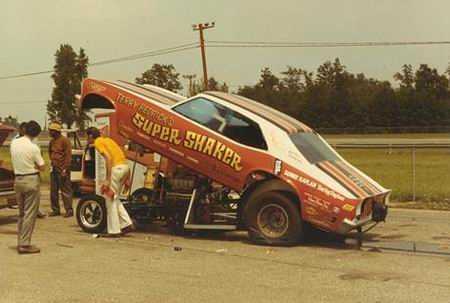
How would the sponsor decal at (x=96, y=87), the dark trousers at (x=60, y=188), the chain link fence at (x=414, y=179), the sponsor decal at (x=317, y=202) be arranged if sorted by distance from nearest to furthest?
the sponsor decal at (x=317, y=202)
the sponsor decal at (x=96, y=87)
the dark trousers at (x=60, y=188)
the chain link fence at (x=414, y=179)

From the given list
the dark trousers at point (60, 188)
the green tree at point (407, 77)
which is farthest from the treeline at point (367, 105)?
the dark trousers at point (60, 188)

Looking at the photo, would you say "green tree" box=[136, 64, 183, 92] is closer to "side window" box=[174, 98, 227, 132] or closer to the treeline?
the treeline

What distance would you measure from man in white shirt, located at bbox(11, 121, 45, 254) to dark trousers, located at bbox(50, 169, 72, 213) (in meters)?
4.02

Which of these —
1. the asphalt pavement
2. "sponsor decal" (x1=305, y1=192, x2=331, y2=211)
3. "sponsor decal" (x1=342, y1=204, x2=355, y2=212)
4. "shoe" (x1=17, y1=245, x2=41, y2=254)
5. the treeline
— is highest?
the treeline

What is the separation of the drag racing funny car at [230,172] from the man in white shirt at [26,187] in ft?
5.93

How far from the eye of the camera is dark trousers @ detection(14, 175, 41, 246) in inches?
343

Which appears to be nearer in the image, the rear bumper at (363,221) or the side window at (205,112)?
the rear bumper at (363,221)

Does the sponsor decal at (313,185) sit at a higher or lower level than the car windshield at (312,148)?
lower

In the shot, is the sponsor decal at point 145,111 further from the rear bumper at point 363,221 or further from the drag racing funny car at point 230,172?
the rear bumper at point 363,221

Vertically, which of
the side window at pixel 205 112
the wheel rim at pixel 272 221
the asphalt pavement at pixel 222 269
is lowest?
the asphalt pavement at pixel 222 269

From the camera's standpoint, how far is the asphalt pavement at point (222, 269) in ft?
21.4

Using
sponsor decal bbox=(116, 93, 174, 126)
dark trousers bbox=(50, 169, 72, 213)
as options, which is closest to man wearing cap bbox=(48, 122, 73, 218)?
dark trousers bbox=(50, 169, 72, 213)

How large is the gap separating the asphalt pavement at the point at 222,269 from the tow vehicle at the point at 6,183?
3.35 ft

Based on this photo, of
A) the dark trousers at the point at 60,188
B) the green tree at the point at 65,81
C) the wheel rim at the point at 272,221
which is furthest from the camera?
the green tree at the point at 65,81
